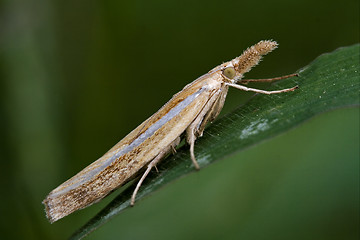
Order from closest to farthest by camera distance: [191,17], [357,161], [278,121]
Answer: [278,121] < [357,161] < [191,17]

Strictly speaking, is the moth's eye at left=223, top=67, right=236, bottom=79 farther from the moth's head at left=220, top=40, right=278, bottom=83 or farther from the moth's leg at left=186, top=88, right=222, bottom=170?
the moth's leg at left=186, top=88, right=222, bottom=170

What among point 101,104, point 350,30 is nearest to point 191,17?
point 101,104

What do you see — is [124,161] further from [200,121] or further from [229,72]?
[229,72]

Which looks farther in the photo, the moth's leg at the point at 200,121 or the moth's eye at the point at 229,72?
the moth's eye at the point at 229,72

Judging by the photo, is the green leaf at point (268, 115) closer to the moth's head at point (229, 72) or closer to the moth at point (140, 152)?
the moth at point (140, 152)

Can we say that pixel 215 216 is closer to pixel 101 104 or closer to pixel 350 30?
pixel 101 104

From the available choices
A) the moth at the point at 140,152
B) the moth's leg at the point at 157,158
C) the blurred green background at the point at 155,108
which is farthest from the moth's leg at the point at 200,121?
the blurred green background at the point at 155,108

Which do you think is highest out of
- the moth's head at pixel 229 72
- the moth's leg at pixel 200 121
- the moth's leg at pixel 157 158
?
the moth's head at pixel 229 72
